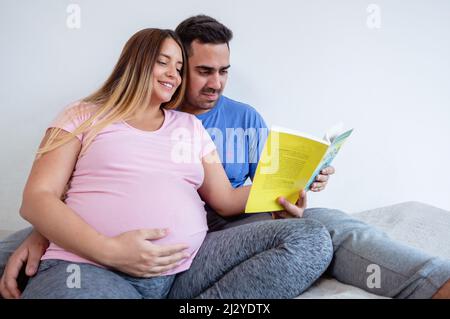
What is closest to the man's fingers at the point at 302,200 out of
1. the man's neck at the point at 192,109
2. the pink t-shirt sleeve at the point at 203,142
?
the pink t-shirt sleeve at the point at 203,142

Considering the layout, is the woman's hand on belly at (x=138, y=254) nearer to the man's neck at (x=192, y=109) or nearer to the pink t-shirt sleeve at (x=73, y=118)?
the pink t-shirt sleeve at (x=73, y=118)

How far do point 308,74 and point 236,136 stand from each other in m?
0.52

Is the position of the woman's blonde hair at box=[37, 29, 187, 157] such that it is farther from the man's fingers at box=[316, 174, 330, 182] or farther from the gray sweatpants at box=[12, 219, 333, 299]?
the man's fingers at box=[316, 174, 330, 182]

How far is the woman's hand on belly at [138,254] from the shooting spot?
1047mm

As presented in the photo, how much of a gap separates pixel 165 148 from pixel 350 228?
522 millimetres

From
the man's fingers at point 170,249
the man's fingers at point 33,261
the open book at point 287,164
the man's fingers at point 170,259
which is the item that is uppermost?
the open book at point 287,164

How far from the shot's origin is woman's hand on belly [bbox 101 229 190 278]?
105 cm

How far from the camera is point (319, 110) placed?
2.04 m

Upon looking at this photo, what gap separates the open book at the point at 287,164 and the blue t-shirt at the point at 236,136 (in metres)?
0.34

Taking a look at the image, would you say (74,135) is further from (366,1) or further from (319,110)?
(366,1)

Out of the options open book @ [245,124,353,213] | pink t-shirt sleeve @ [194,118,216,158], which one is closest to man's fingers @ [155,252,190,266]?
open book @ [245,124,353,213]

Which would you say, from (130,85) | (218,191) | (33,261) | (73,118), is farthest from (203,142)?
(33,261)

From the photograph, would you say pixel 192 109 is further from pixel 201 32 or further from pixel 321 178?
pixel 321 178

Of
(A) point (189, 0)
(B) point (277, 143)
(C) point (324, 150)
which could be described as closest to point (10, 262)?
(B) point (277, 143)
